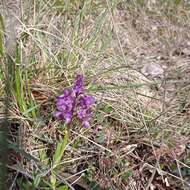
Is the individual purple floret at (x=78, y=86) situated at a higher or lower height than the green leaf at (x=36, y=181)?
higher

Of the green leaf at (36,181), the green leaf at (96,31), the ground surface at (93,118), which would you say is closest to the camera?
the green leaf at (36,181)

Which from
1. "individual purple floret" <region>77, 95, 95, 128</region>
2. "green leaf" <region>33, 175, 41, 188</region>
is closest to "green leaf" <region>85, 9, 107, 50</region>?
"individual purple floret" <region>77, 95, 95, 128</region>

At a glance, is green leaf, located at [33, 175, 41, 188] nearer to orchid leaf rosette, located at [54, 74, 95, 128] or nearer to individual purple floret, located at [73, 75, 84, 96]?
orchid leaf rosette, located at [54, 74, 95, 128]

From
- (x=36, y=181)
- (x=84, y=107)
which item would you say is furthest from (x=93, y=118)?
(x=36, y=181)

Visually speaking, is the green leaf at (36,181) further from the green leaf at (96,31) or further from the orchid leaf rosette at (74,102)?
the green leaf at (96,31)

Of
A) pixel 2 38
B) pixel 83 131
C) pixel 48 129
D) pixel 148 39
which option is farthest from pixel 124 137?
pixel 148 39

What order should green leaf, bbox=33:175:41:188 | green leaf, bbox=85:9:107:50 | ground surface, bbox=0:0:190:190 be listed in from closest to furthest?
green leaf, bbox=33:175:41:188 < ground surface, bbox=0:0:190:190 < green leaf, bbox=85:9:107:50

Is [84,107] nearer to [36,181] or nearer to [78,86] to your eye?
[78,86]

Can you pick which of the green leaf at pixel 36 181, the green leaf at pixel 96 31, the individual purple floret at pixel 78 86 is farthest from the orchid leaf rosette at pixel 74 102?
the green leaf at pixel 96 31
